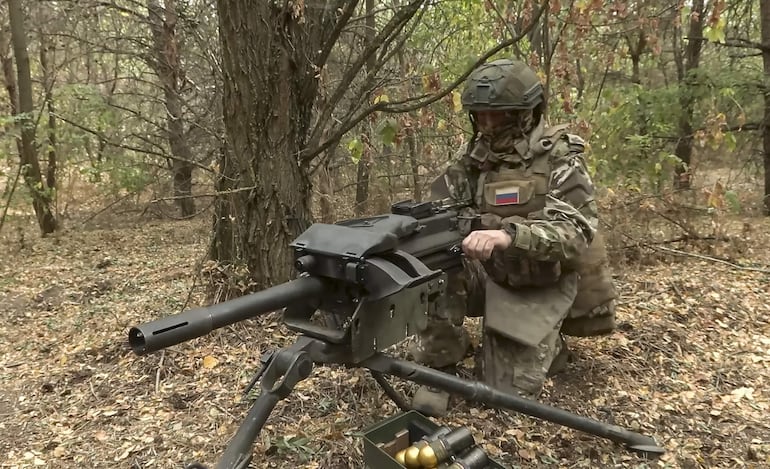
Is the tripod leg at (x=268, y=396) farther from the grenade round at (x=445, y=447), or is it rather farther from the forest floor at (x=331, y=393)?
the forest floor at (x=331, y=393)

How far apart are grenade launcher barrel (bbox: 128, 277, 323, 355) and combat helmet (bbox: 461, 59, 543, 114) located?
65.5 inches

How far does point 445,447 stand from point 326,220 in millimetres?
3599

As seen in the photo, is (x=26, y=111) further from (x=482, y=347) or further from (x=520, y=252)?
(x=520, y=252)

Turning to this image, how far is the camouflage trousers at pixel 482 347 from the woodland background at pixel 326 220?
0.23 m

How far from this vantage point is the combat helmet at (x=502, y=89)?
336 centimetres

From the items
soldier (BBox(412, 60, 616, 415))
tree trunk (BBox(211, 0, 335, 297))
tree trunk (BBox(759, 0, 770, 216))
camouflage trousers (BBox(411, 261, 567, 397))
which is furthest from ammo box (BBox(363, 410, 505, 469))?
tree trunk (BBox(759, 0, 770, 216))

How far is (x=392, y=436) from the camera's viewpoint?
9.06ft

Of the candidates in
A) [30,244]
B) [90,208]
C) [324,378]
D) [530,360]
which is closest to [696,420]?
[530,360]

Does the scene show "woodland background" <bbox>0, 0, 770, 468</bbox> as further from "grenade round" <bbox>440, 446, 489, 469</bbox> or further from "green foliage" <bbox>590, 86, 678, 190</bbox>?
"grenade round" <bbox>440, 446, 489, 469</bbox>

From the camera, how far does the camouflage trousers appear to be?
3561mm

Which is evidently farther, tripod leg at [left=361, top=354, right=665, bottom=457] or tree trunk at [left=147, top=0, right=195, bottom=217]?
tree trunk at [left=147, top=0, right=195, bottom=217]

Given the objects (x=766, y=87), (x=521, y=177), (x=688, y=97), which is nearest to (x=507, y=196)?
(x=521, y=177)

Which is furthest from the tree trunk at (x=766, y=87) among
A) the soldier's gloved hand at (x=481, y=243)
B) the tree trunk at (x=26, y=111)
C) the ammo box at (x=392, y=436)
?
the tree trunk at (x=26, y=111)

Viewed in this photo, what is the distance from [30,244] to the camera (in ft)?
31.4
